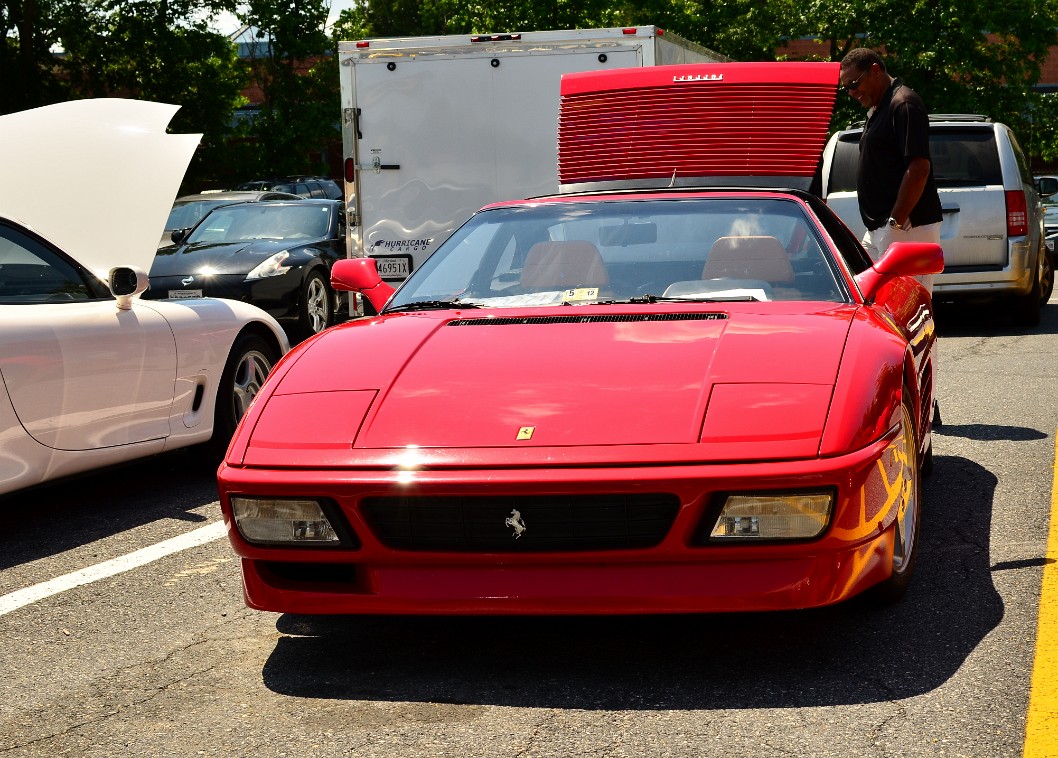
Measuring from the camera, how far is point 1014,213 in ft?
38.3

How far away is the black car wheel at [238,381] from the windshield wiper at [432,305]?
1917mm

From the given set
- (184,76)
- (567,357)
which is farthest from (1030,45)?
(567,357)

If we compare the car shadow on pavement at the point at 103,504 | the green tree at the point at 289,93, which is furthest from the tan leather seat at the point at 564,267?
the green tree at the point at 289,93

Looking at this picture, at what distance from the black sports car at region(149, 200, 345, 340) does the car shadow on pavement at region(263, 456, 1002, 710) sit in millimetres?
8766

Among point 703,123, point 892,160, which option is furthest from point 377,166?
point 892,160

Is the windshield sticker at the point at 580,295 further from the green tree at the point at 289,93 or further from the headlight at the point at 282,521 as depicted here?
the green tree at the point at 289,93

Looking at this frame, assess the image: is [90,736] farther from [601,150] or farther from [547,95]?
[547,95]

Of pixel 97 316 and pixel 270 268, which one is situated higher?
pixel 97 316

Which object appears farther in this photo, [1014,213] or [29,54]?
[29,54]

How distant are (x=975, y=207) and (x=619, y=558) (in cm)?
916

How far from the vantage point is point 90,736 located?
326 centimetres

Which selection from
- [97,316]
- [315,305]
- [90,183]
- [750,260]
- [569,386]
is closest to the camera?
[569,386]

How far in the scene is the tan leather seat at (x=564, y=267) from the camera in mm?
4766

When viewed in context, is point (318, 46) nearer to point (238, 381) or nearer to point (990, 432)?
point (238, 381)
